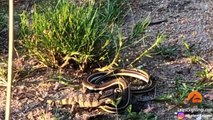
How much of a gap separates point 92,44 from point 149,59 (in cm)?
42

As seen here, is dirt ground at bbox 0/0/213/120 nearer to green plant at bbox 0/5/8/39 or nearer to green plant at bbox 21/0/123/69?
green plant at bbox 21/0/123/69

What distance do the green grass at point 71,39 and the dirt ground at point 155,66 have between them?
10cm

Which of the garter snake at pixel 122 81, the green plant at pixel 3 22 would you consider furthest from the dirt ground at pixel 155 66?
the green plant at pixel 3 22

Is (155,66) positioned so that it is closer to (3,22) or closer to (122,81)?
(122,81)

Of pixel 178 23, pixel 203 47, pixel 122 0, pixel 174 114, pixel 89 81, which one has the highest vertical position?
pixel 122 0

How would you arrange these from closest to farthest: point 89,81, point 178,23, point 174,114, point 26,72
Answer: point 174,114, point 89,81, point 26,72, point 178,23

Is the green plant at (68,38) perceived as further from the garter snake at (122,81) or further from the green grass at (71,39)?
the garter snake at (122,81)

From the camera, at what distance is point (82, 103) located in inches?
86.1

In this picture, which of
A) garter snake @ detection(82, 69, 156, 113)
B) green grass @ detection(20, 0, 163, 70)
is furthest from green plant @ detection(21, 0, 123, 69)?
garter snake @ detection(82, 69, 156, 113)

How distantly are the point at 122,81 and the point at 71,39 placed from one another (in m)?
0.37

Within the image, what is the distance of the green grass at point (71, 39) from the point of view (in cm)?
237

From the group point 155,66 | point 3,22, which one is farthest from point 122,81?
point 3,22

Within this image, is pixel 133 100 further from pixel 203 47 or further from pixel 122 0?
pixel 122 0

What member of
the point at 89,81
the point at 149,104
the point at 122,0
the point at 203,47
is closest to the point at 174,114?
the point at 149,104
